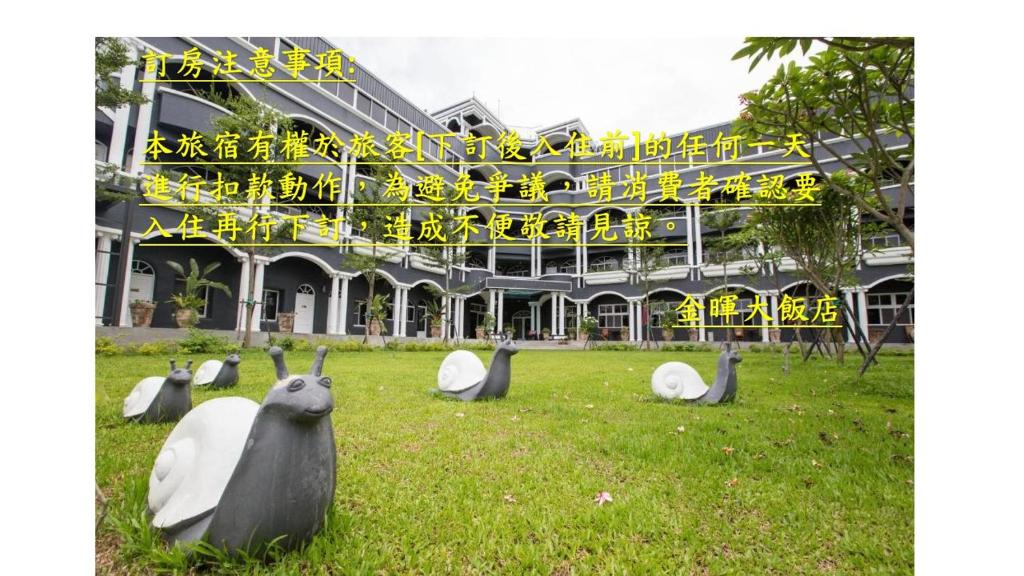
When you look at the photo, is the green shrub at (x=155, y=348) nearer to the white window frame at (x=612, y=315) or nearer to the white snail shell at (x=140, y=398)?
the white snail shell at (x=140, y=398)

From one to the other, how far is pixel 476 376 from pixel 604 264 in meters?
6.38

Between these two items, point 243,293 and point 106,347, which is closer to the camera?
point 106,347

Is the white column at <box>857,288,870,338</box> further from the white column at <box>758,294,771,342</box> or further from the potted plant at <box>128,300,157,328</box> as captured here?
the potted plant at <box>128,300,157,328</box>

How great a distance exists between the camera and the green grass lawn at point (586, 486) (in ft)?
3.58

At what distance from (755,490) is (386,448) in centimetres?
154

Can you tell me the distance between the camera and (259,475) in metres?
0.94

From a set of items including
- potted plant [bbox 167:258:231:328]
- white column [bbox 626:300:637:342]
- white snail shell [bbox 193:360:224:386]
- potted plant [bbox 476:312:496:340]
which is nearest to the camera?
potted plant [bbox 167:258:231:328]

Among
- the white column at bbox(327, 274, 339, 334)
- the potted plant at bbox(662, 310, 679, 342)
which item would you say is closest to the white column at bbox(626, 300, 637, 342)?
the potted plant at bbox(662, 310, 679, 342)

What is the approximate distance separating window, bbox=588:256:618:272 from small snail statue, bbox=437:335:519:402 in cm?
573

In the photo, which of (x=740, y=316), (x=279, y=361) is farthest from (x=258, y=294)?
(x=740, y=316)

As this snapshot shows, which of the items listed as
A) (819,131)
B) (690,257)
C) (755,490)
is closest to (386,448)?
(755,490)

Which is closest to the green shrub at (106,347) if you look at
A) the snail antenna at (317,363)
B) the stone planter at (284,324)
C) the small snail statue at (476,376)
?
the snail antenna at (317,363)

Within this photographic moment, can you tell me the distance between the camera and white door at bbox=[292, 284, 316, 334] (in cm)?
554

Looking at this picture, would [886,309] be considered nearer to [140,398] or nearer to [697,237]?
[697,237]
